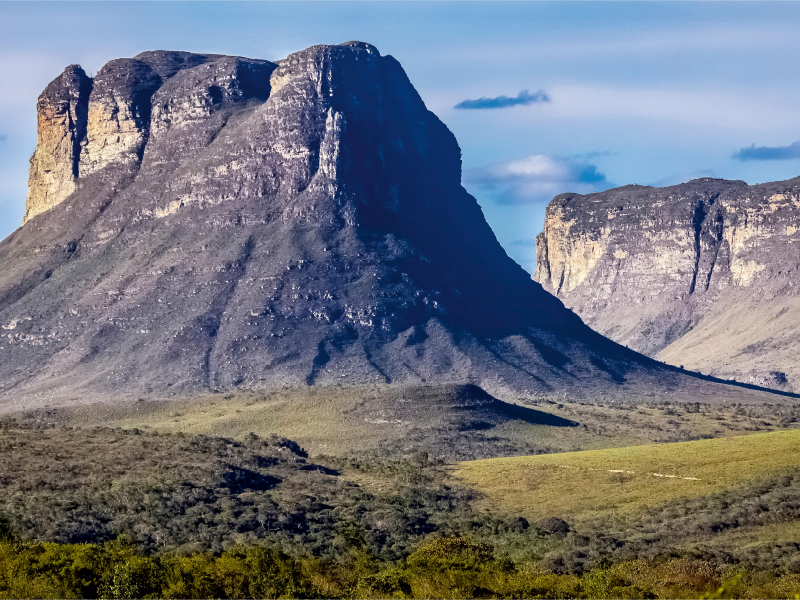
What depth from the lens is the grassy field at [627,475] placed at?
76.1m

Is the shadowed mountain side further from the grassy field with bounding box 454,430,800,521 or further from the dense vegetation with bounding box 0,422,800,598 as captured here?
the grassy field with bounding box 454,430,800,521

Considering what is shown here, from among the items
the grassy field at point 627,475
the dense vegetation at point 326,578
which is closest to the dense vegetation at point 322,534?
the dense vegetation at point 326,578

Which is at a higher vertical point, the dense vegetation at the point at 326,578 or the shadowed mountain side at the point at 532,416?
the shadowed mountain side at the point at 532,416

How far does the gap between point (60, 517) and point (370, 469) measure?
35.8m

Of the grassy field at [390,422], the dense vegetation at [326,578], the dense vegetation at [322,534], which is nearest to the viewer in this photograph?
the dense vegetation at [326,578]

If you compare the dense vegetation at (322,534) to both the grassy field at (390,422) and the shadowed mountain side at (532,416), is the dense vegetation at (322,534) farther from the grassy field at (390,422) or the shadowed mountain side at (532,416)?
the shadowed mountain side at (532,416)

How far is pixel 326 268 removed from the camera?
198m

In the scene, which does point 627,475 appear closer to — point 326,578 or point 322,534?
point 322,534

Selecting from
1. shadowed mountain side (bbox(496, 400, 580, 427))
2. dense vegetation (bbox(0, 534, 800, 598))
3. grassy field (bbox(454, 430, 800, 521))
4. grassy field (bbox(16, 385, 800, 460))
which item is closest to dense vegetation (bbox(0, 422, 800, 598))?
dense vegetation (bbox(0, 534, 800, 598))

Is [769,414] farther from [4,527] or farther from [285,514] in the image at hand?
[4,527]

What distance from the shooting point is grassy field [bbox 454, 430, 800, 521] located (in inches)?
2995

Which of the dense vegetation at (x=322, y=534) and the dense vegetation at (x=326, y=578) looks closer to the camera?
the dense vegetation at (x=326, y=578)

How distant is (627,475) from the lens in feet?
271

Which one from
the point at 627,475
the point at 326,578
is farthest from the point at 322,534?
the point at 627,475
